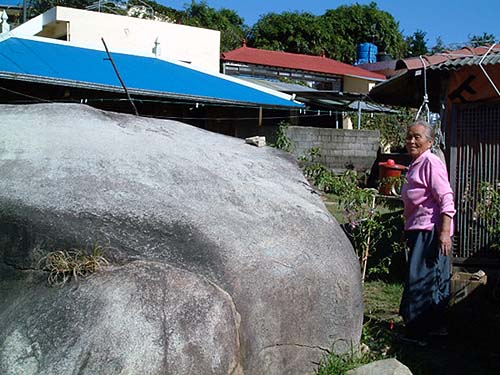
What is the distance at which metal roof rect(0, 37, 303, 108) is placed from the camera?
1194cm

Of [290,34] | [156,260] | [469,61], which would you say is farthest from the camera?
[290,34]

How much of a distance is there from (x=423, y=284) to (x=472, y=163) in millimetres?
2053

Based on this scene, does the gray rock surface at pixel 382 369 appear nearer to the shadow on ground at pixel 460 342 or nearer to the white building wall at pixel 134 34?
the shadow on ground at pixel 460 342

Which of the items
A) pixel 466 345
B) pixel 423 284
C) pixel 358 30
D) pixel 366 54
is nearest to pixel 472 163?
pixel 423 284

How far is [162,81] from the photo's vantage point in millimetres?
13742

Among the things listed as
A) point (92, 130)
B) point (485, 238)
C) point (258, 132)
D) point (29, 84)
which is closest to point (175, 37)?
point (258, 132)

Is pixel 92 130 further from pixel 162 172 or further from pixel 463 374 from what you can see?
pixel 463 374

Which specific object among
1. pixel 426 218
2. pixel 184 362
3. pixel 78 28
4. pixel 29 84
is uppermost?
pixel 78 28

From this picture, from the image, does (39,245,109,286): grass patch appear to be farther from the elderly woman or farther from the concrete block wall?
the concrete block wall

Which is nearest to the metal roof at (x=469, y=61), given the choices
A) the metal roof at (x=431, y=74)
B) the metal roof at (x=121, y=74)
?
the metal roof at (x=431, y=74)

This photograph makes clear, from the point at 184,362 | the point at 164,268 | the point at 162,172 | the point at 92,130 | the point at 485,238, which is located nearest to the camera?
the point at 184,362

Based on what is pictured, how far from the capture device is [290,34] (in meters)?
35.6

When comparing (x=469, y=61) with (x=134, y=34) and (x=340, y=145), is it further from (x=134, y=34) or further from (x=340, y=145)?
(x=134, y=34)

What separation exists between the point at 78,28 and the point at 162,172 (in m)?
15.3
